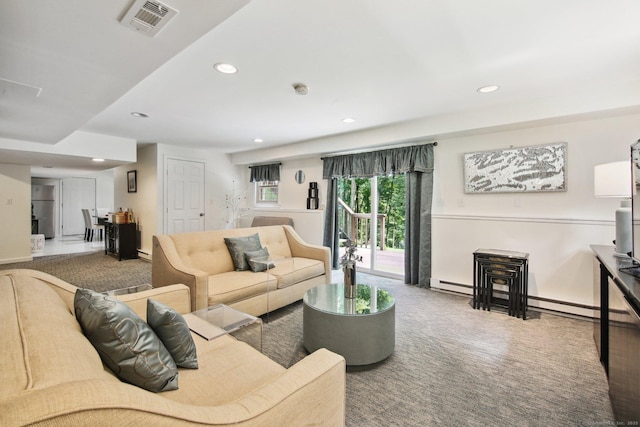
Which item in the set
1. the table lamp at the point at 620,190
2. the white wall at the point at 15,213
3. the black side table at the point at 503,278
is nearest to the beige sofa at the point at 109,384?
the table lamp at the point at 620,190

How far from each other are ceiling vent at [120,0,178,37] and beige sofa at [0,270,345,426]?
4.29 feet

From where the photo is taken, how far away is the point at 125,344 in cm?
99

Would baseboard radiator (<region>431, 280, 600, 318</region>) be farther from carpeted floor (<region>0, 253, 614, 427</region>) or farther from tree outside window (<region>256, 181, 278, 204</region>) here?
tree outside window (<region>256, 181, 278, 204</region>)

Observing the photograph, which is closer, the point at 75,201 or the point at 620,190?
the point at 620,190

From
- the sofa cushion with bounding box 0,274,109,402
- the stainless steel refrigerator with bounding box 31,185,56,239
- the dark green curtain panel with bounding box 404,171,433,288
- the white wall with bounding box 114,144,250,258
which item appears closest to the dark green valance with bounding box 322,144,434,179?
the dark green curtain panel with bounding box 404,171,433,288

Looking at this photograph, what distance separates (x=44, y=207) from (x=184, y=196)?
655 cm

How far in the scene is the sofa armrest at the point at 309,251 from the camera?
370 cm

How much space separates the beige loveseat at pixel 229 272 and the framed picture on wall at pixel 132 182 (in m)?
4.04

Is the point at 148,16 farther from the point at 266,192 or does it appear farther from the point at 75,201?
the point at 75,201

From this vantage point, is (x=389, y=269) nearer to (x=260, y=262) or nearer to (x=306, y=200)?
(x=306, y=200)

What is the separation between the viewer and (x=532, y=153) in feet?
10.8

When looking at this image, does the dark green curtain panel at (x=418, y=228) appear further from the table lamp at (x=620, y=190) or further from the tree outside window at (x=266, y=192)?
the tree outside window at (x=266, y=192)

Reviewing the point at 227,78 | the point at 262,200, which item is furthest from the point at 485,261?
the point at 262,200

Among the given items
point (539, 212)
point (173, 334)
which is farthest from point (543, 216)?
point (173, 334)
